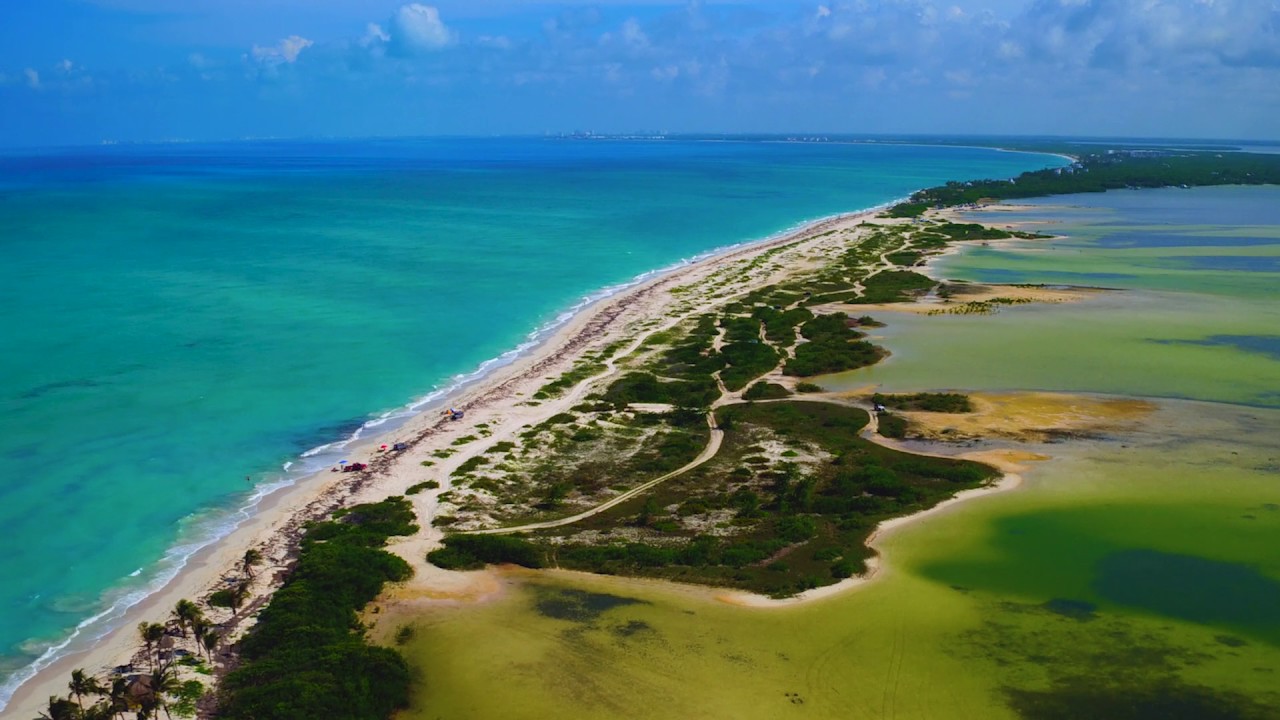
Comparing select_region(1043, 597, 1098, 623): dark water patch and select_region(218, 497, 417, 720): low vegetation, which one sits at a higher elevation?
select_region(218, 497, 417, 720): low vegetation

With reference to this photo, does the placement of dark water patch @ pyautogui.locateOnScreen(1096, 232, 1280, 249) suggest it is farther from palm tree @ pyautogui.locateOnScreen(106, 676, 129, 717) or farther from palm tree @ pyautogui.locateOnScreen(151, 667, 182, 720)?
palm tree @ pyautogui.locateOnScreen(106, 676, 129, 717)

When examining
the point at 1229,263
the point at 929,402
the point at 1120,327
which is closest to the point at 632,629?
the point at 929,402

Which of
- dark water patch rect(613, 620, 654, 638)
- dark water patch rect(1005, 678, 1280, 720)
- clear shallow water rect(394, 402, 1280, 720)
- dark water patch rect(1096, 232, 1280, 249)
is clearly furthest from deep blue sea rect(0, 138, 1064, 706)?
dark water patch rect(1096, 232, 1280, 249)

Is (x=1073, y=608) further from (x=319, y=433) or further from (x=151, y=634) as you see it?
(x=319, y=433)

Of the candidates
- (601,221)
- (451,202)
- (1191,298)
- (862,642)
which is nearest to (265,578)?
(862,642)

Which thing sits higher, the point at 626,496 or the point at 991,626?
the point at 626,496

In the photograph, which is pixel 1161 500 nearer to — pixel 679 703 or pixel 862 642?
pixel 862 642

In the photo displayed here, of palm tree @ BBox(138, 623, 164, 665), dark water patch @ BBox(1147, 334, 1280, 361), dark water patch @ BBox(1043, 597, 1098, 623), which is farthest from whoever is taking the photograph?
dark water patch @ BBox(1147, 334, 1280, 361)
